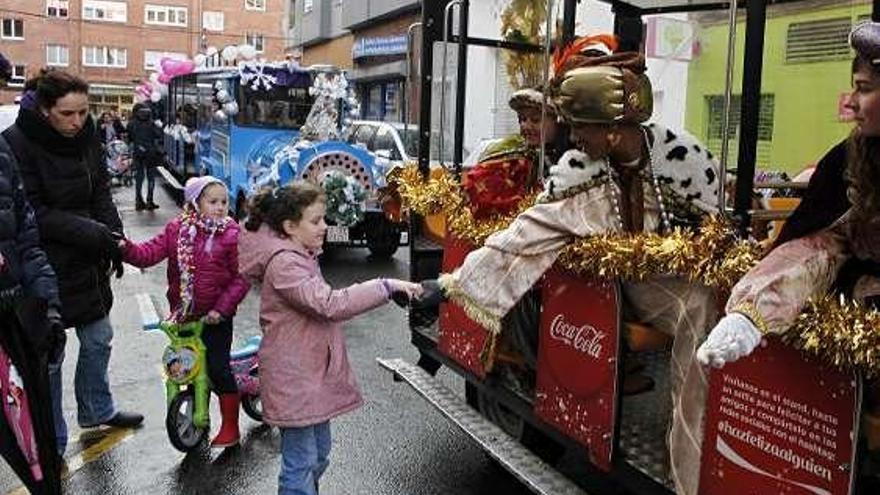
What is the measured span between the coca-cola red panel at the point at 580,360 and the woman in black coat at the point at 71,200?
2.23 m

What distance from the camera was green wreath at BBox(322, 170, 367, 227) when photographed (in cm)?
911

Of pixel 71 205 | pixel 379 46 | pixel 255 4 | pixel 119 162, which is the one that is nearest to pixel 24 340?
pixel 71 205

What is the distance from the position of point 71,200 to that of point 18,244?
2.15 ft

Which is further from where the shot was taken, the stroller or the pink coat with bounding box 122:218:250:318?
the stroller

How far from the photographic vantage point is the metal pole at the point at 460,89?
16.7ft

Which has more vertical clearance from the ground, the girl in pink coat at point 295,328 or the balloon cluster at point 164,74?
the balloon cluster at point 164,74

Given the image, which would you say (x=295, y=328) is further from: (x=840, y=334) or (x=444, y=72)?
(x=840, y=334)

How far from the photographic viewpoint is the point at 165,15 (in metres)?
61.3

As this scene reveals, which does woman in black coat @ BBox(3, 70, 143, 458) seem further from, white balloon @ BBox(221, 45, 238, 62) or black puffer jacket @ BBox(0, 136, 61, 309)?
white balloon @ BBox(221, 45, 238, 62)

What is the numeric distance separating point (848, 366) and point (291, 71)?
36.8ft

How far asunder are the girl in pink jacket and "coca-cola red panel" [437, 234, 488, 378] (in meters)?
1.03

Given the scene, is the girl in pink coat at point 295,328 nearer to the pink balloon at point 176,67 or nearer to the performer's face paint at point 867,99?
the performer's face paint at point 867,99

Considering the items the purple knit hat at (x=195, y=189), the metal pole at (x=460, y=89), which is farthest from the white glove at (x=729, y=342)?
the purple knit hat at (x=195, y=189)

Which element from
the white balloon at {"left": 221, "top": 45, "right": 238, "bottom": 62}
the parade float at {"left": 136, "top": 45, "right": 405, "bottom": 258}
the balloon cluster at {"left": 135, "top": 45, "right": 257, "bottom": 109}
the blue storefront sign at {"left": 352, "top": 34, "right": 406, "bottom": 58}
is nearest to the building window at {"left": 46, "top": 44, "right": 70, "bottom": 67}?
the balloon cluster at {"left": 135, "top": 45, "right": 257, "bottom": 109}
